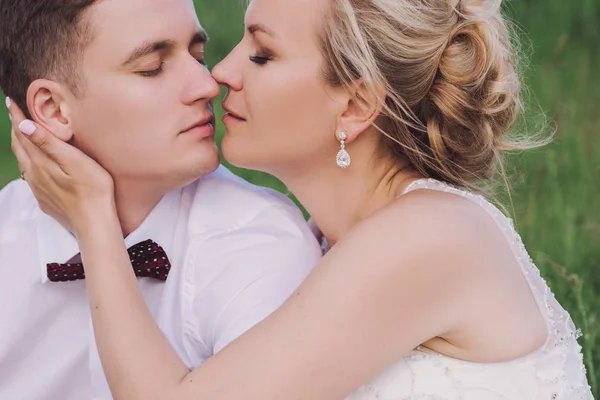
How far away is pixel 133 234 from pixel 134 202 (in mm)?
112

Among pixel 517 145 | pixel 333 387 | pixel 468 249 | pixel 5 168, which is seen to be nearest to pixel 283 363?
pixel 333 387

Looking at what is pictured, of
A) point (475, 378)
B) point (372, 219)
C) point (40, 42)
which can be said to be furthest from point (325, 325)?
point (40, 42)

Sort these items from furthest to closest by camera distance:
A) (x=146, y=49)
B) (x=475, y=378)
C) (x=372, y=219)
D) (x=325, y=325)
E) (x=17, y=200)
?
1. (x=17, y=200)
2. (x=146, y=49)
3. (x=475, y=378)
4. (x=372, y=219)
5. (x=325, y=325)

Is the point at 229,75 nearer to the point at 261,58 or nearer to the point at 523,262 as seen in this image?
the point at 261,58

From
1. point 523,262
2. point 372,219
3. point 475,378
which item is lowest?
point 475,378

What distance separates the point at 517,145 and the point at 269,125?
0.87 m

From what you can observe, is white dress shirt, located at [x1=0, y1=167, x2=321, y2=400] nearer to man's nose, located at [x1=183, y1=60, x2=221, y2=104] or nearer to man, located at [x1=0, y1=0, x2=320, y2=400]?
man, located at [x1=0, y1=0, x2=320, y2=400]

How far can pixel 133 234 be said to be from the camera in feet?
12.5

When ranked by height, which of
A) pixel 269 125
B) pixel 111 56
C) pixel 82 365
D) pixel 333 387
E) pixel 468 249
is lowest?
pixel 82 365

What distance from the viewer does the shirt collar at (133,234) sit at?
3.82 meters

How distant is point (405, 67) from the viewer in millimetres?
3584

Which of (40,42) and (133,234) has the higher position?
(40,42)

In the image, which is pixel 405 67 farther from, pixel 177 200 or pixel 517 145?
pixel 177 200

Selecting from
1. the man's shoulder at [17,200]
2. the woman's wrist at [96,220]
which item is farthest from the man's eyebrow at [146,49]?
the man's shoulder at [17,200]
